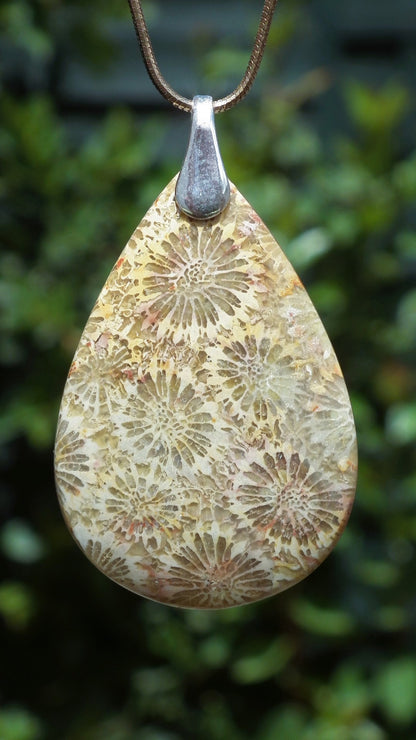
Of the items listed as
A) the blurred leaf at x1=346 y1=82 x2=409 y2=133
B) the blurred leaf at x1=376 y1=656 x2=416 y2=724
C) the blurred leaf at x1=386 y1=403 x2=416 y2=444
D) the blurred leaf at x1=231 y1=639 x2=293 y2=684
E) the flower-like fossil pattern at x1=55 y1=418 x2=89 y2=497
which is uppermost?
the blurred leaf at x1=346 y1=82 x2=409 y2=133

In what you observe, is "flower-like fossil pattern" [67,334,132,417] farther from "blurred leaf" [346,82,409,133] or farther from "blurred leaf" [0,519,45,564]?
"blurred leaf" [346,82,409,133]

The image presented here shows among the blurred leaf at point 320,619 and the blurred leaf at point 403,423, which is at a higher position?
the blurred leaf at point 403,423

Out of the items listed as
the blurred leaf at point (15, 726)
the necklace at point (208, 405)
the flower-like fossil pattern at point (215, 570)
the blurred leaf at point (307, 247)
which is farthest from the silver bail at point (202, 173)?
the blurred leaf at point (15, 726)

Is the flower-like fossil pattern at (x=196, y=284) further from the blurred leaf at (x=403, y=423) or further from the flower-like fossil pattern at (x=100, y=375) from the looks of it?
the blurred leaf at (x=403, y=423)

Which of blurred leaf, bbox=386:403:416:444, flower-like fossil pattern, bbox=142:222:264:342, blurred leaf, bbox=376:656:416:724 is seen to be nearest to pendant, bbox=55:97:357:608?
flower-like fossil pattern, bbox=142:222:264:342

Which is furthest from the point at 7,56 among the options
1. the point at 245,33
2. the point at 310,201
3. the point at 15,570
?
the point at 15,570

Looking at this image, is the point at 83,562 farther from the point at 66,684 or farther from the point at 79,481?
the point at 79,481

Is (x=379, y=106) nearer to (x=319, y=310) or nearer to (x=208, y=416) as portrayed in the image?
(x=319, y=310)
